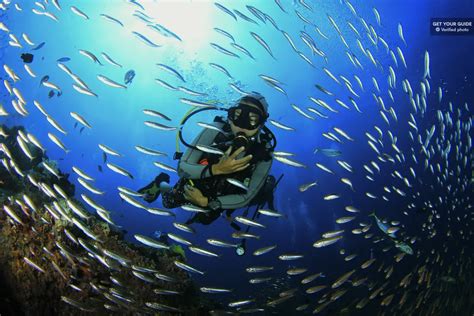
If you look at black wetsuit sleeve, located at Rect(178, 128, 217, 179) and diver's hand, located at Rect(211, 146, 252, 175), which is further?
black wetsuit sleeve, located at Rect(178, 128, 217, 179)

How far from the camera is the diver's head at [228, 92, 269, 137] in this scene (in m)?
5.16

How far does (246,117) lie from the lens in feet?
16.9

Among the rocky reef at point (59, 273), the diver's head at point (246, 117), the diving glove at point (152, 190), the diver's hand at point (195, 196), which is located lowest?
the rocky reef at point (59, 273)

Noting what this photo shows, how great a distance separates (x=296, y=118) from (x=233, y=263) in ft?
60.4

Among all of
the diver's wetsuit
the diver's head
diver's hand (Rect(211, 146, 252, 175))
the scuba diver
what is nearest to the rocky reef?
the scuba diver

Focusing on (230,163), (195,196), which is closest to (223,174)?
(230,163)

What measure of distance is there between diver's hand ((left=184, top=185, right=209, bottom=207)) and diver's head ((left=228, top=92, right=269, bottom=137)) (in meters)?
1.19

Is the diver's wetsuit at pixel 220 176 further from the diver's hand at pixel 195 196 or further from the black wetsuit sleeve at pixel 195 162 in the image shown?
the diver's hand at pixel 195 196

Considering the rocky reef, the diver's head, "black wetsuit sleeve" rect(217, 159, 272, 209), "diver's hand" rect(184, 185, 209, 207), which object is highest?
the diver's head

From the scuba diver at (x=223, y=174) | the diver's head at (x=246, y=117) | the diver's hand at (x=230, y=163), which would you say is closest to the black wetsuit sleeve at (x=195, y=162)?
the scuba diver at (x=223, y=174)

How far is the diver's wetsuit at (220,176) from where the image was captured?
5414 mm

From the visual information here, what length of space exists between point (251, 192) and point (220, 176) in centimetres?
71

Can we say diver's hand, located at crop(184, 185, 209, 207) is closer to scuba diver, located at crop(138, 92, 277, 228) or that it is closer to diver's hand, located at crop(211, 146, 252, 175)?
scuba diver, located at crop(138, 92, 277, 228)

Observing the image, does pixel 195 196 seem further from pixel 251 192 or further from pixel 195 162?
pixel 251 192
